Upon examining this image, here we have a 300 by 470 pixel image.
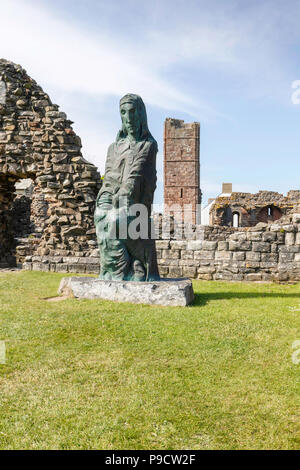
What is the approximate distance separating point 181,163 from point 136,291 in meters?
27.7

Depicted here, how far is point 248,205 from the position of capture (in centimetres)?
2369

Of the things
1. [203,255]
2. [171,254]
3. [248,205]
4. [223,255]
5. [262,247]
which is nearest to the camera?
[262,247]

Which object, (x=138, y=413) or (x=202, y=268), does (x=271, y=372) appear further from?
(x=202, y=268)

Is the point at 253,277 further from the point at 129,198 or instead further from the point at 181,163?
the point at 181,163

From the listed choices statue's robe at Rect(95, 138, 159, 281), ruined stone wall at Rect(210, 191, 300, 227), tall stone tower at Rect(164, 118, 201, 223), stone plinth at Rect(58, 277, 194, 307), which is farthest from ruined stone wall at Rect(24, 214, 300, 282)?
tall stone tower at Rect(164, 118, 201, 223)

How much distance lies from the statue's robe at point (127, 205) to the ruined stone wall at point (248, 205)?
1752 centimetres

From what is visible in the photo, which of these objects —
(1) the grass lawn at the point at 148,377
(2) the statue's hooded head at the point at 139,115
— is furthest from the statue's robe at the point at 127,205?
(1) the grass lawn at the point at 148,377

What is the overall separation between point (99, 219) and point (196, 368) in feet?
11.5

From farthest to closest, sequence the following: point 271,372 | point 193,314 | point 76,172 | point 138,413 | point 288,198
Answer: point 288,198 < point 76,172 < point 193,314 < point 271,372 < point 138,413

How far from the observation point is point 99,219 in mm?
6379

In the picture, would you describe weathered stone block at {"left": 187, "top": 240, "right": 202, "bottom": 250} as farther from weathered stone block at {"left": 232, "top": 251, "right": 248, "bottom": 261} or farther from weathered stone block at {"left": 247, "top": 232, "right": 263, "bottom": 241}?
weathered stone block at {"left": 247, "top": 232, "right": 263, "bottom": 241}

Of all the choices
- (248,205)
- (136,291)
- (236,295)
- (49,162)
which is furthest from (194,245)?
(248,205)

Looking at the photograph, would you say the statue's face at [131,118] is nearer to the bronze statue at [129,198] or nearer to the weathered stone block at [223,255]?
the bronze statue at [129,198]
